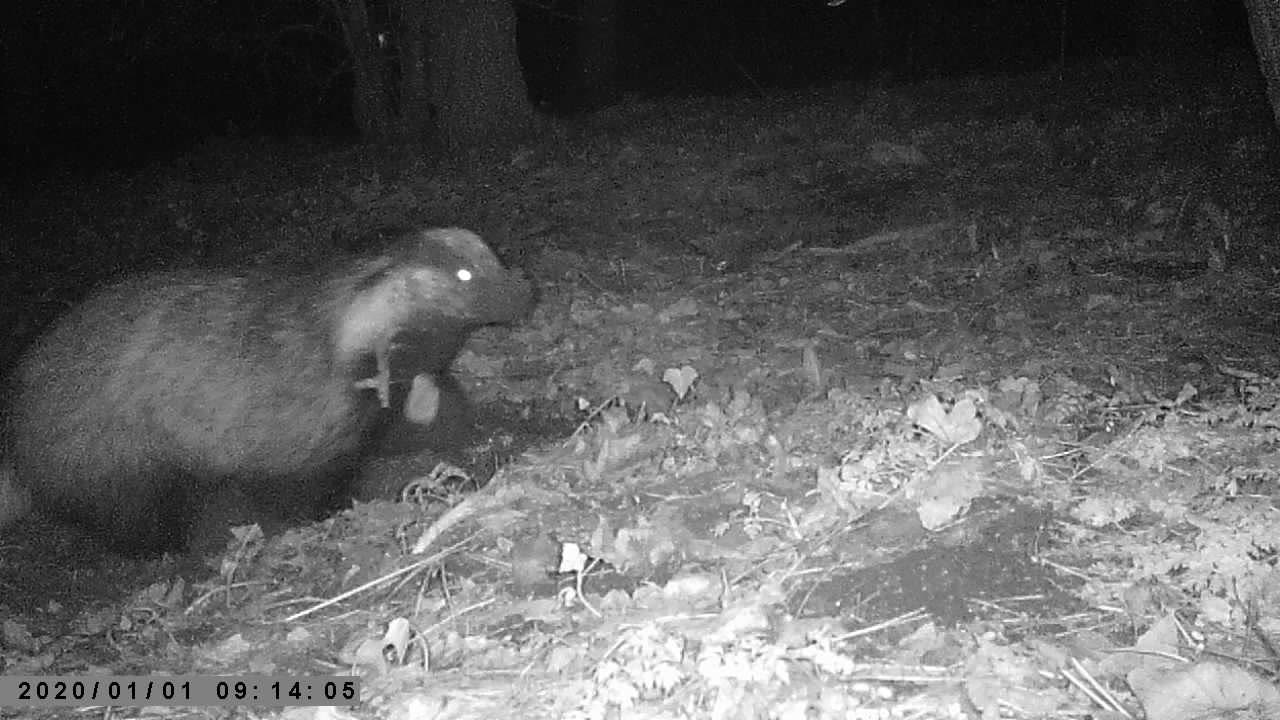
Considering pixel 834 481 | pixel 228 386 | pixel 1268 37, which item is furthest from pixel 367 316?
pixel 1268 37

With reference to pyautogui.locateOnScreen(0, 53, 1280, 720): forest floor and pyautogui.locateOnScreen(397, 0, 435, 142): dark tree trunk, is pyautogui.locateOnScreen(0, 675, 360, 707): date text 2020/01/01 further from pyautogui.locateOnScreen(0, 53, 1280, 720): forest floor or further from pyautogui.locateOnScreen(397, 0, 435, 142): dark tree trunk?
pyautogui.locateOnScreen(397, 0, 435, 142): dark tree trunk

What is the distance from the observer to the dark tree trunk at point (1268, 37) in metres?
4.23

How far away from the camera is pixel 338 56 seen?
18.7 meters

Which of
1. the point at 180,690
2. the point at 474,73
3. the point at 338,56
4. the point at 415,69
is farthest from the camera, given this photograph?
the point at 338,56

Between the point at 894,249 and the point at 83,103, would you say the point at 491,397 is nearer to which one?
the point at 894,249

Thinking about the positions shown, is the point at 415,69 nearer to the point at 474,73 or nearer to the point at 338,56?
the point at 474,73

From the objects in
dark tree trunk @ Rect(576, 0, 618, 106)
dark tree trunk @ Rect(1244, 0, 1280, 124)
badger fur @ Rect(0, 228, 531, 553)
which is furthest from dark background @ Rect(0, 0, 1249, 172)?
dark tree trunk @ Rect(1244, 0, 1280, 124)

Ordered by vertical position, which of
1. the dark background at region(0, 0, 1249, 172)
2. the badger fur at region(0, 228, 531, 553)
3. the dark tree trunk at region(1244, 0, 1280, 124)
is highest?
the dark tree trunk at region(1244, 0, 1280, 124)

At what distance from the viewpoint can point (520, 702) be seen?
9.19 feet

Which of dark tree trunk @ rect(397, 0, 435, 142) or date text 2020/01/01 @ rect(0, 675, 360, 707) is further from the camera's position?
dark tree trunk @ rect(397, 0, 435, 142)

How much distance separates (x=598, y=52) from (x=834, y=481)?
13745mm

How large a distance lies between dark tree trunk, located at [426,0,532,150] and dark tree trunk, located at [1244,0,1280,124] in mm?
7090

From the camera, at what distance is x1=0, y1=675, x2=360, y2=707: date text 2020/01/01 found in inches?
122

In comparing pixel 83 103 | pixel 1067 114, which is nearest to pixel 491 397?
pixel 1067 114
